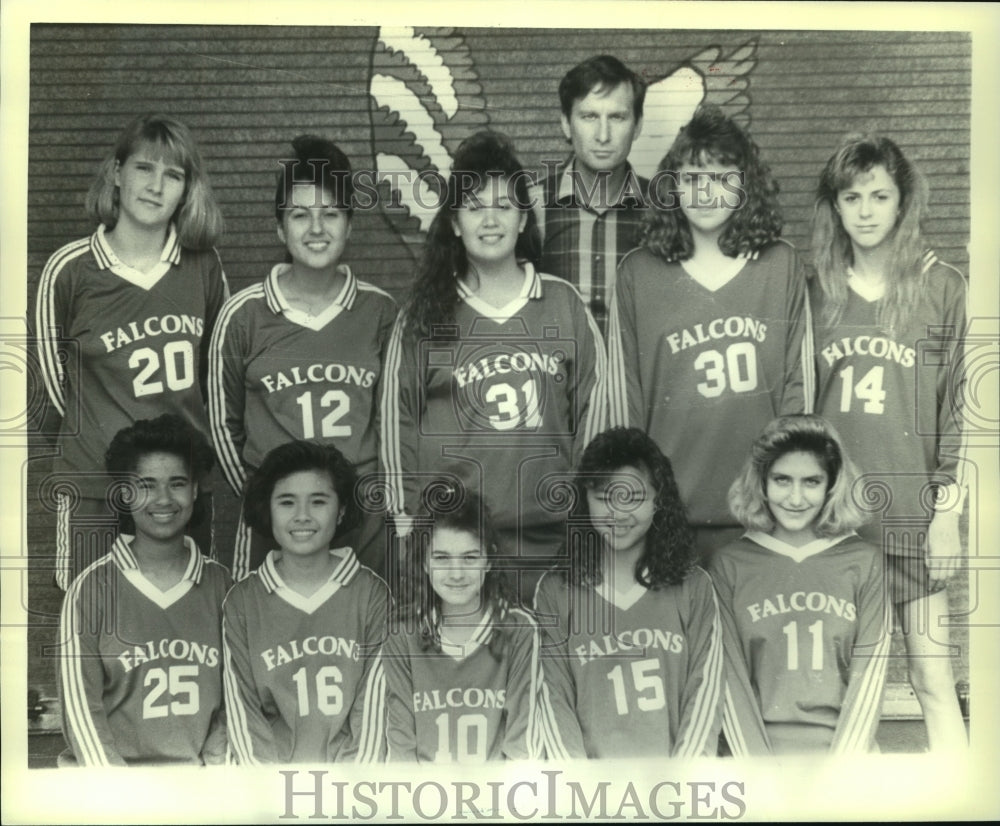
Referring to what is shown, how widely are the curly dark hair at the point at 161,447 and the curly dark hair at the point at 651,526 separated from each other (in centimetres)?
121

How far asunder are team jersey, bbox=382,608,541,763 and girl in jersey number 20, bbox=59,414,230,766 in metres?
0.57

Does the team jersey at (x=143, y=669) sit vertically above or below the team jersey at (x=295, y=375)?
below

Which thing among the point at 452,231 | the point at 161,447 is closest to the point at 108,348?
the point at 161,447

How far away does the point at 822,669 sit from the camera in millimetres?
4414

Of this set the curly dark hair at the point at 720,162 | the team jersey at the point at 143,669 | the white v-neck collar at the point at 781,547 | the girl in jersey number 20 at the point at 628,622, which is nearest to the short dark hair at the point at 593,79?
the curly dark hair at the point at 720,162

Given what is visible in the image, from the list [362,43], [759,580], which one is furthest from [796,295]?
[362,43]

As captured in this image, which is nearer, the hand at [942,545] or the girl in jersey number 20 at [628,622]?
the girl in jersey number 20 at [628,622]

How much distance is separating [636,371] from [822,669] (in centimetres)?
115

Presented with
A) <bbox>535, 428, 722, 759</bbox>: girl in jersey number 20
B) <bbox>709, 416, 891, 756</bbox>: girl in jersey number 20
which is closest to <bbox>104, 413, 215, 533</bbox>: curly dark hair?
<bbox>535, 428, 722, 759</bbox>: girl in jersey number 20

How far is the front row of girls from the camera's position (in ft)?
14.3

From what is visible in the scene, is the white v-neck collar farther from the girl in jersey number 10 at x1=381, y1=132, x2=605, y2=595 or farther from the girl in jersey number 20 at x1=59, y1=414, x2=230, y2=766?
the girl in jersey number 20 at x1=59, y1=414, x2=230, y2=766

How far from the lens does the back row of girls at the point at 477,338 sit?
4.37 meters

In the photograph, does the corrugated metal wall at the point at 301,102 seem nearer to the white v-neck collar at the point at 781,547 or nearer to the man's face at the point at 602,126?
the man's face at the point at 602,126

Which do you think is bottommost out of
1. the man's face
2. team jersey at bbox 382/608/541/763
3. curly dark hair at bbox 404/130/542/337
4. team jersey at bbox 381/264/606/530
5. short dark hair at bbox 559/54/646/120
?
team jersey at bbox 382/608/541/763
